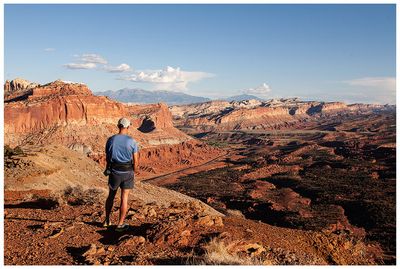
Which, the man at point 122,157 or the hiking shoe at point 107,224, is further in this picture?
the hiking shoe at point 107,224

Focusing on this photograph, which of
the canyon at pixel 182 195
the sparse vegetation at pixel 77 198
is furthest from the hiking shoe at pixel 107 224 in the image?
the sparse vegetation at pixel 77 198

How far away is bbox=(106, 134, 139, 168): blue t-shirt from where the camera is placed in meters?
6.99

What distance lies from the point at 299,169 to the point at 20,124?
39.2 metres

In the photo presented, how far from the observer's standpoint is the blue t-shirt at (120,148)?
6992 millimetres

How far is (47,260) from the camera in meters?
6.06

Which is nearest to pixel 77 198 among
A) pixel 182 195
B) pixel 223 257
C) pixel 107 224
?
pixel 107 224

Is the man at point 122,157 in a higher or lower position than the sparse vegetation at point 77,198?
higher

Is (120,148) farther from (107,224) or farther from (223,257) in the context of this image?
(223,257)

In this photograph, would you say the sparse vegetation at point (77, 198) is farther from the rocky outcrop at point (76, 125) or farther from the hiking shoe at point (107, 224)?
the rocky outcrop at point (76, 125)

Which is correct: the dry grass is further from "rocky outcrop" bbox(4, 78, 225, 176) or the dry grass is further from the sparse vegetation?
"rocky outcrop" bbox(4, 78, 225, 176)

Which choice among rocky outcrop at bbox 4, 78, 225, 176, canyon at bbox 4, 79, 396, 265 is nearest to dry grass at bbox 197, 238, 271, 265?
canyon at bbox 4, 79, 396, 265

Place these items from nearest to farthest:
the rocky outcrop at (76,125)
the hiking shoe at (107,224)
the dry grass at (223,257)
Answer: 1. the dry grass at (223,257)
2. the hiking shoe at (107,224)
3. the rocky outcrop at (76,125)

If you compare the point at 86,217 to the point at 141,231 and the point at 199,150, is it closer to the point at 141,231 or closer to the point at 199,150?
the point at 141,231

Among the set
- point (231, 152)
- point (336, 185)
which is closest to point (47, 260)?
point (336, 185)
